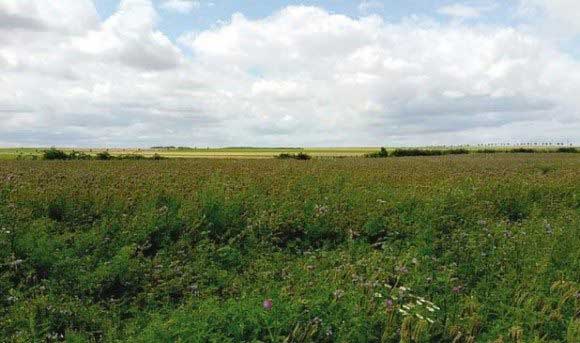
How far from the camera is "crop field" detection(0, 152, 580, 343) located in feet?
15.4

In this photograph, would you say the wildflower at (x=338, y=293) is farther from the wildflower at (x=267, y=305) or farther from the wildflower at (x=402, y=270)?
the wildflower at (x=402, y=270)

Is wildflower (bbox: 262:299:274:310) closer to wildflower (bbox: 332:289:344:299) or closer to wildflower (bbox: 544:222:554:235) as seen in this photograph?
wildflower (bbox: 332:289:344:299)

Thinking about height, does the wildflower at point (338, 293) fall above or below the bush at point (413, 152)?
below

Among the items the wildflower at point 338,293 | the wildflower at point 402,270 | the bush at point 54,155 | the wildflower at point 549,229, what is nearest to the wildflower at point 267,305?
the wildflower at point 338,293

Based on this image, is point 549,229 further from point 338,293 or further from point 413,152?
point 413,152

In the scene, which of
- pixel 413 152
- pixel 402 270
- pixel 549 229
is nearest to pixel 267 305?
pixel 402 270

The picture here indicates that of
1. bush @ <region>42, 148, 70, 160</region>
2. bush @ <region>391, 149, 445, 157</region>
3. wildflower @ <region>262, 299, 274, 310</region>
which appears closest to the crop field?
wildflower @ <region>262, 299, 274, 310</region>

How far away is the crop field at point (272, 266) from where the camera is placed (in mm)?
4703

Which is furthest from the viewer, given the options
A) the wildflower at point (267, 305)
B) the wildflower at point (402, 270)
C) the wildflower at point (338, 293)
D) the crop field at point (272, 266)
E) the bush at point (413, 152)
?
the bush at point (413, 152)

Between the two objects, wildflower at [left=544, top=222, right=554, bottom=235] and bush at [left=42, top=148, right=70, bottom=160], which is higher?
bush at [left=42, top=148, right=70, bottom=160]

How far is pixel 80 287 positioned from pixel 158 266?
96 centimetres

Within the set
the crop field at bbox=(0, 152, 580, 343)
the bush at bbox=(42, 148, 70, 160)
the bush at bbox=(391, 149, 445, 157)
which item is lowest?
the crop field at bbox=(0, 152, 580, 343)

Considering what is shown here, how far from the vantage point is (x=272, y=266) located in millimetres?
6402

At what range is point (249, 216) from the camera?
8477 mm
